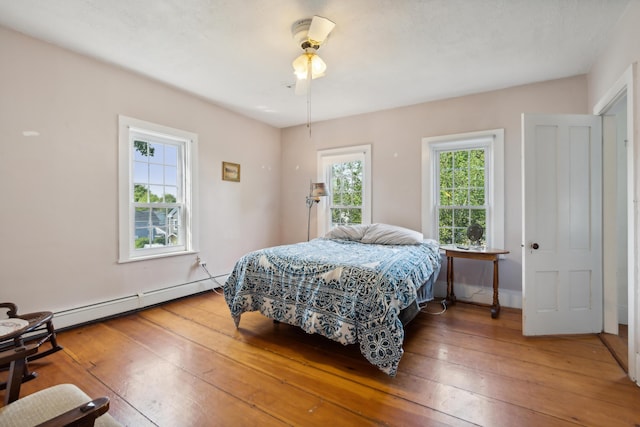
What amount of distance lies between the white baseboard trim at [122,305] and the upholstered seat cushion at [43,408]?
1995 mm

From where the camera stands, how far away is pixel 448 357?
7.66ft

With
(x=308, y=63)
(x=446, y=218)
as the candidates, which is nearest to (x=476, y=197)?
(x=446, y=218)

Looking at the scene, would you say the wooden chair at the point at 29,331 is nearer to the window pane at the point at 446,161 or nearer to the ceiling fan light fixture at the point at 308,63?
the ceiling fan light fixture at the point at 308,63

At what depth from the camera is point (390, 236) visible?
11.7 feet

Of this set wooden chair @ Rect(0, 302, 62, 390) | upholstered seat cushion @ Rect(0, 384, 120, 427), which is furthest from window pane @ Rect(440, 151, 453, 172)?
wooden chair @ Rect(0, 302, 62, 390)

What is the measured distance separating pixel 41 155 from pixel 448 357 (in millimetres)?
3924

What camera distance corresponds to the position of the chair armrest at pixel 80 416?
88cm

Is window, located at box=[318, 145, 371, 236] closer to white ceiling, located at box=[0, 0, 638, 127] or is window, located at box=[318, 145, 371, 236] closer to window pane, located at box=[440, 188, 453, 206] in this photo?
window pane, located at box=[440, 188, 453, 206]

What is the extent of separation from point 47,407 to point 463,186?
421cm

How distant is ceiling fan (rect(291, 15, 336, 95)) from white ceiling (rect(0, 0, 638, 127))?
0.22 feet

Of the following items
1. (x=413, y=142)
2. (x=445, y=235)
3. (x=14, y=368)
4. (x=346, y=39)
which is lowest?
(x=14, y=368)

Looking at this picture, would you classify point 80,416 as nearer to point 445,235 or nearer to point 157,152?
point 157,152

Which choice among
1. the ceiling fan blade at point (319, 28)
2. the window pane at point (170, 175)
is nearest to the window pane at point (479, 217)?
the ceiling fan blade at point (319, 28)

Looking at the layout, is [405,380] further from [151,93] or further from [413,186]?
[151,93]
